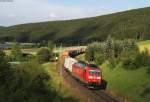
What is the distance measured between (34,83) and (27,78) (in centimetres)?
210

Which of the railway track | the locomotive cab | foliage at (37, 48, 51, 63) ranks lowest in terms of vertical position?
foliage at (37, 48, 51, 63)

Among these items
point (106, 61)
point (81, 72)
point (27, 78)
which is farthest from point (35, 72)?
point (106, 61)

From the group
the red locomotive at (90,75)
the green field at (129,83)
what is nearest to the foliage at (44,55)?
the green field at (129,83)

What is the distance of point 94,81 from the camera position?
64.2 metres

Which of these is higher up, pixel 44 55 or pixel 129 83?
pixel 129 83

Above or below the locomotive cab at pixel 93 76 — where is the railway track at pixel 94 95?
below

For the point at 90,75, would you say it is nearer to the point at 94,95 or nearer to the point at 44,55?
the point at 94,95

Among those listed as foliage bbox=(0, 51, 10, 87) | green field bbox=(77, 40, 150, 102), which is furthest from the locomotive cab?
foliage bbox=(0, 51, 10, 87)

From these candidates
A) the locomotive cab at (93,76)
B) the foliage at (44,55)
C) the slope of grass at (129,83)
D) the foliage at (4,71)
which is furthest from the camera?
the foliage at (44,55)

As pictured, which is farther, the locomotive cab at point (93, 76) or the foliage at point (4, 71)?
the foliage at point (4, 71)

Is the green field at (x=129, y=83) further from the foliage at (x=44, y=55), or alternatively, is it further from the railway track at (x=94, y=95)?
the foliage at (x=44, y=55)

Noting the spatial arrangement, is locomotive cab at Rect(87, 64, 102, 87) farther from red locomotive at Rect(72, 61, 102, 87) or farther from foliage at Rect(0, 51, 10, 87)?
foliage at Rect(0, 51, 10, 87)

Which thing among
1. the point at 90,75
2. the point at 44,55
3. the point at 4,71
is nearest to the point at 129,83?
the point at 90,75

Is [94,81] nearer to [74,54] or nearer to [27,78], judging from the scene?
[27,78]
